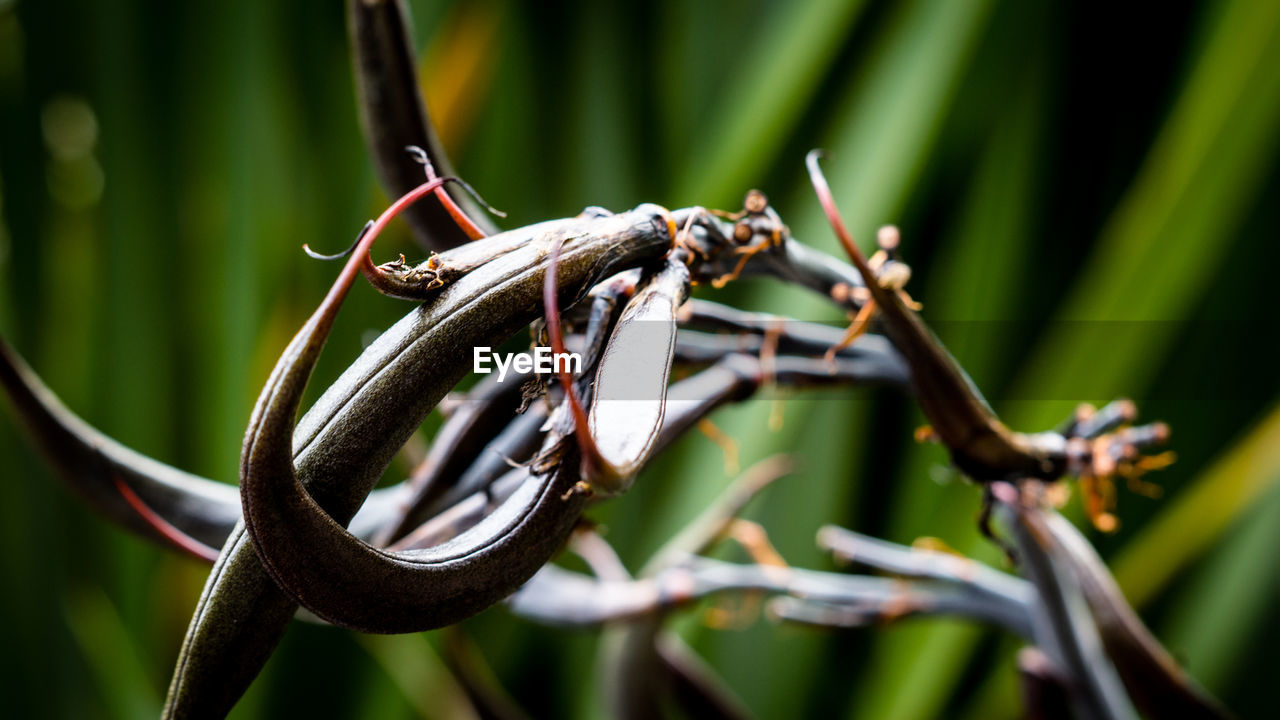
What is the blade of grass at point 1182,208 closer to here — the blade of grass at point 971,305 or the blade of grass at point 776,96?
the blade of grass at point 971,305

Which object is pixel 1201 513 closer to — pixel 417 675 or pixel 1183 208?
pixel 1183 208

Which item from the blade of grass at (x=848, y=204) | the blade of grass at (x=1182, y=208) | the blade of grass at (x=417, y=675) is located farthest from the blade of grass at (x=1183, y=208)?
the blade of grass at (x=417, y=675)

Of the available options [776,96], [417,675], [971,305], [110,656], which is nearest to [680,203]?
[776,96]

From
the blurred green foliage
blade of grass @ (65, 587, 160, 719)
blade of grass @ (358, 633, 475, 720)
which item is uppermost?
the blurred green foliage

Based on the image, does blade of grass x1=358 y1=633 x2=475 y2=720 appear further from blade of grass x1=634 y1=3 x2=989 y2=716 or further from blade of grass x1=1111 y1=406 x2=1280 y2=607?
blade of grass x1=1111 y1=406 x2=1280 y2=607

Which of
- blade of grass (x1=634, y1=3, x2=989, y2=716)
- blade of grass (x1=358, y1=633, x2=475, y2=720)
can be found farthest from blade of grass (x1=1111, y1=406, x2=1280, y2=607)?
blade of grass (x1=358, y1=633, x2=475, y2=720)

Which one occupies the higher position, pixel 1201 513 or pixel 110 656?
pixel 1201 513

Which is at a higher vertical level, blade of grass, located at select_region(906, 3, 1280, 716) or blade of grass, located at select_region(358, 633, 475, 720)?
blade of grass, located at select_region(906, 3, 1280, 716)

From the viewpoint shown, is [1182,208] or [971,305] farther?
[971,305]
